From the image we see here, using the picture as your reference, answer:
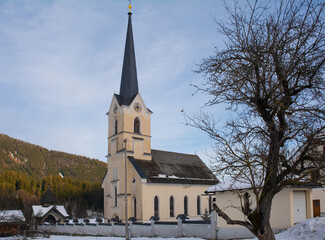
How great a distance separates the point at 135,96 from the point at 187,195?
14947mm

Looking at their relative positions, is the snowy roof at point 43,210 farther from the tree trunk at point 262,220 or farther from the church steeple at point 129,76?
the tree trunk at point 262,220

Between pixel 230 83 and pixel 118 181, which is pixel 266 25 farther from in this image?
pixel 118 181

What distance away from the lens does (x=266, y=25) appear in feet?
30.3

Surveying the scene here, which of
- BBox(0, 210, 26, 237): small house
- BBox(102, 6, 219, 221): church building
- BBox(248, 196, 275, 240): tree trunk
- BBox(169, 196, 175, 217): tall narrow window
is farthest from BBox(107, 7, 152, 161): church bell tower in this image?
BBox(248, 196, 275, 240): tree trunk

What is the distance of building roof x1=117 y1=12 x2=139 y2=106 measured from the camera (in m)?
48.5

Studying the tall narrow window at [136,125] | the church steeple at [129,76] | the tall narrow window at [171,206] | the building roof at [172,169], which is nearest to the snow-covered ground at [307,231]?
the building roof at [172,169]

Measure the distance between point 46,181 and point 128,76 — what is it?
77292mm

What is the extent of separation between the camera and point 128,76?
163ft

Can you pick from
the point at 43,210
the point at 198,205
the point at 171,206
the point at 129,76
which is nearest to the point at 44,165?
the point at 43,210

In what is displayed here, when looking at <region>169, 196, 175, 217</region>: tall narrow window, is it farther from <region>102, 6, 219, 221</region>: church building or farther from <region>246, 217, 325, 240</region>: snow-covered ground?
<region>246, 217, 325, 240</region>: snow-covered ground

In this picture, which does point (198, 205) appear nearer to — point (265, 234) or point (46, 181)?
point (265, 234)

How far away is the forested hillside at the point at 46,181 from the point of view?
286 feet

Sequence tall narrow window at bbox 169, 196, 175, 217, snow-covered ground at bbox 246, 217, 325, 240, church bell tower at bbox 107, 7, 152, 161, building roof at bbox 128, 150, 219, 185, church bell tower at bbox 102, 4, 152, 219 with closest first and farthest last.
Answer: snow-covered ground at bbox 246, 217, 325, 240 → building roof at bbox 128, 150, 219, 185 → church bell tower at bbox 102, 4, 152, 219 → tall narrow window at bbox 169, 196, 175, 217 → church bell tower at bbox 107, 7, 152, 161

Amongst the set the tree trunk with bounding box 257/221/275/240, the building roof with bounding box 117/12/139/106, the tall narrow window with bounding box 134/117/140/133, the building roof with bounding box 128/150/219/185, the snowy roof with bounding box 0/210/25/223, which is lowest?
the snowy roof with bounding box 0/210/25/223
